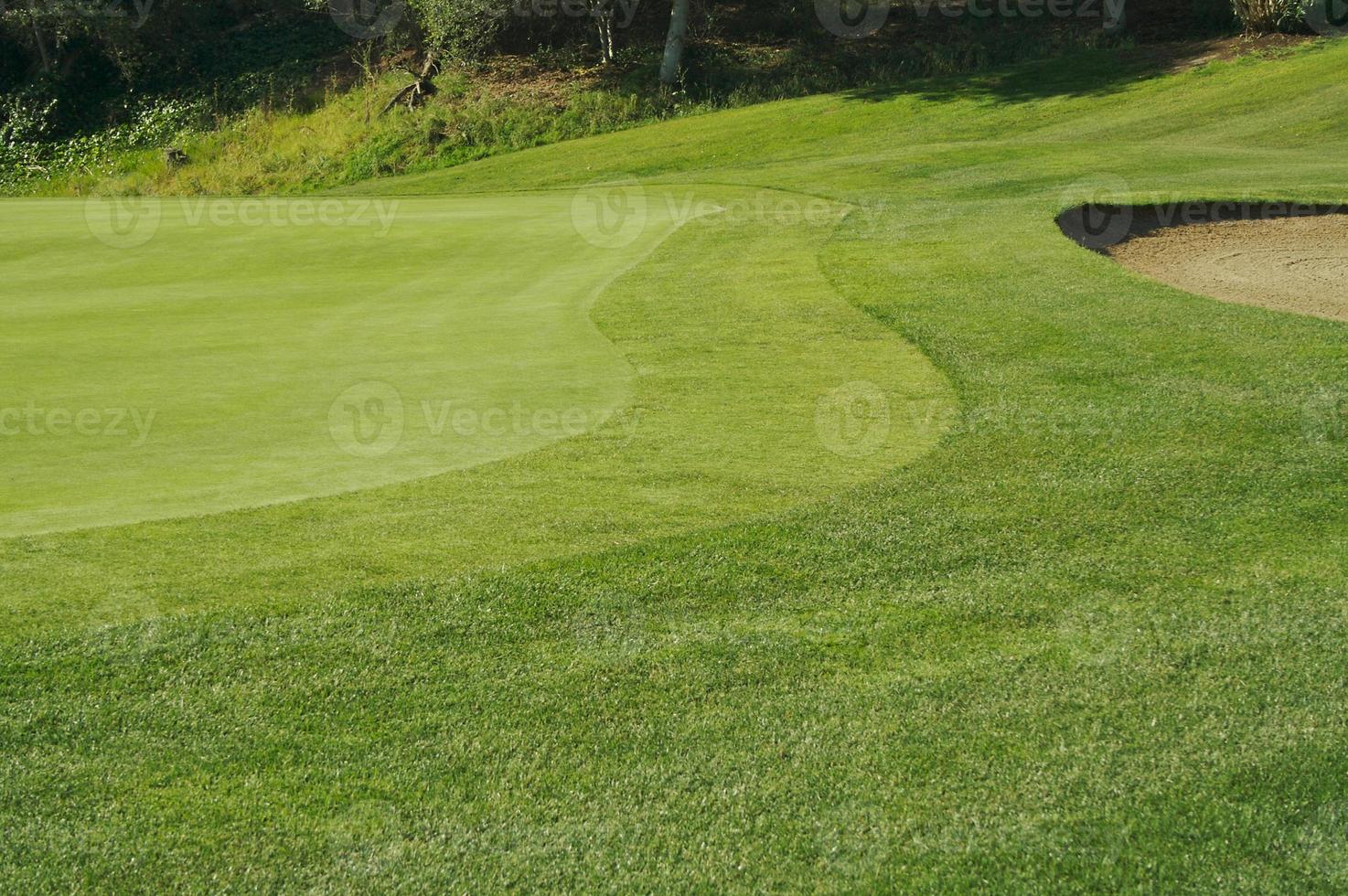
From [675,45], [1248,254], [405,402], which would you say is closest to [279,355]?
[405,402]

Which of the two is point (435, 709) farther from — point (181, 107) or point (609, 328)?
point (181, 107)

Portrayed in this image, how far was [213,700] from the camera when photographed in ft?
16.3

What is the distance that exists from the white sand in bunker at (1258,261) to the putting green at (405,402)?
4412 mm

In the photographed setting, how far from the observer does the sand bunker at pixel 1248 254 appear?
13023mm

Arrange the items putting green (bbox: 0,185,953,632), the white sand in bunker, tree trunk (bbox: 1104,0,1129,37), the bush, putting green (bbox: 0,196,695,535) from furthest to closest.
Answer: tree trunk (bbox: 1104,0,1129,37) < the bush < the white sand in bunker < putting green (bbox: 0,196,695,535) < putting green (bbox: 0,185,953,632)

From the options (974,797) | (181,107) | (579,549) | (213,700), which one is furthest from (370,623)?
(181,107)

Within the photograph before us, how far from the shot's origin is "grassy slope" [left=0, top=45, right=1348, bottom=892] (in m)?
4.08

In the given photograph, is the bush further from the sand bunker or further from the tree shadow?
the sand bunker

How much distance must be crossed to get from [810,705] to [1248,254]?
12865mm

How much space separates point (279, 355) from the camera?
10438mm

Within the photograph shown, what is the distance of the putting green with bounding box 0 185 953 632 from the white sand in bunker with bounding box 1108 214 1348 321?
4412 millimetres

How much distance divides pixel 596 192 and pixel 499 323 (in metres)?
11.5

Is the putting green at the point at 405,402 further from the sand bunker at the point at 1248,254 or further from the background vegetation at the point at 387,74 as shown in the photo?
the background vegetation at the point at 387,74

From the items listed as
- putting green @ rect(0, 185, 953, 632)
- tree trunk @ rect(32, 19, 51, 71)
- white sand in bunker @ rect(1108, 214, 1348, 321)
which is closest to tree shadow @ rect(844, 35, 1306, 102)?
white sand in bunker @ rect(1108, 214, 1348, 321)
